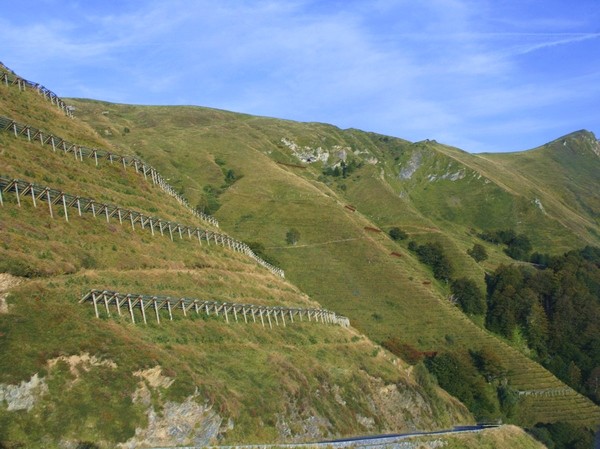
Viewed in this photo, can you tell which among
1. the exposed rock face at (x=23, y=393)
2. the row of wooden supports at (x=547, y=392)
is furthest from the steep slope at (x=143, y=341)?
the row of wooden supports at (x=547, y=392)

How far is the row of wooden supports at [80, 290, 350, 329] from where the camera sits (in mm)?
47906

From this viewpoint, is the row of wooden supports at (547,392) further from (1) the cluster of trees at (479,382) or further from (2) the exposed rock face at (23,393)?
(2) the exposed rock face at (23,393)

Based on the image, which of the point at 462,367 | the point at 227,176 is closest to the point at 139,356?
the point at 462,367

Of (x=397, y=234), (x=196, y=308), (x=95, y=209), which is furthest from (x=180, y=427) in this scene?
(x=397, y=234)

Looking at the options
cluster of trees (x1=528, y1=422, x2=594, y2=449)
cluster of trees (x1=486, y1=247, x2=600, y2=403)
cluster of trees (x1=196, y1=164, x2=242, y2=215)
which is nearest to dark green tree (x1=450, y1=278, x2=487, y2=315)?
cluster of trees (x1=486, y1=247, x2=600, y2=403)

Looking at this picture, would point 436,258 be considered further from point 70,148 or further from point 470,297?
point 70,148

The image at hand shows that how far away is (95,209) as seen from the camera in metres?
67.7

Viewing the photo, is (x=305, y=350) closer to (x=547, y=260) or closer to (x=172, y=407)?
(x=172, y=407)

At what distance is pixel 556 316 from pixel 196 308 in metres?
109

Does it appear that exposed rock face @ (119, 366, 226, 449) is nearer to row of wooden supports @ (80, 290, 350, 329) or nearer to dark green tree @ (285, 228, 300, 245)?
row of wooden supports @ (80, 290, 350, 329)

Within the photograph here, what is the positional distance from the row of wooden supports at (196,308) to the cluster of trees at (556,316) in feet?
221

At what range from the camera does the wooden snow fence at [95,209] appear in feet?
194

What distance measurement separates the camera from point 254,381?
51.4 m

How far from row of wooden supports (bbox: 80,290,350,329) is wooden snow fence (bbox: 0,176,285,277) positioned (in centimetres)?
1416
